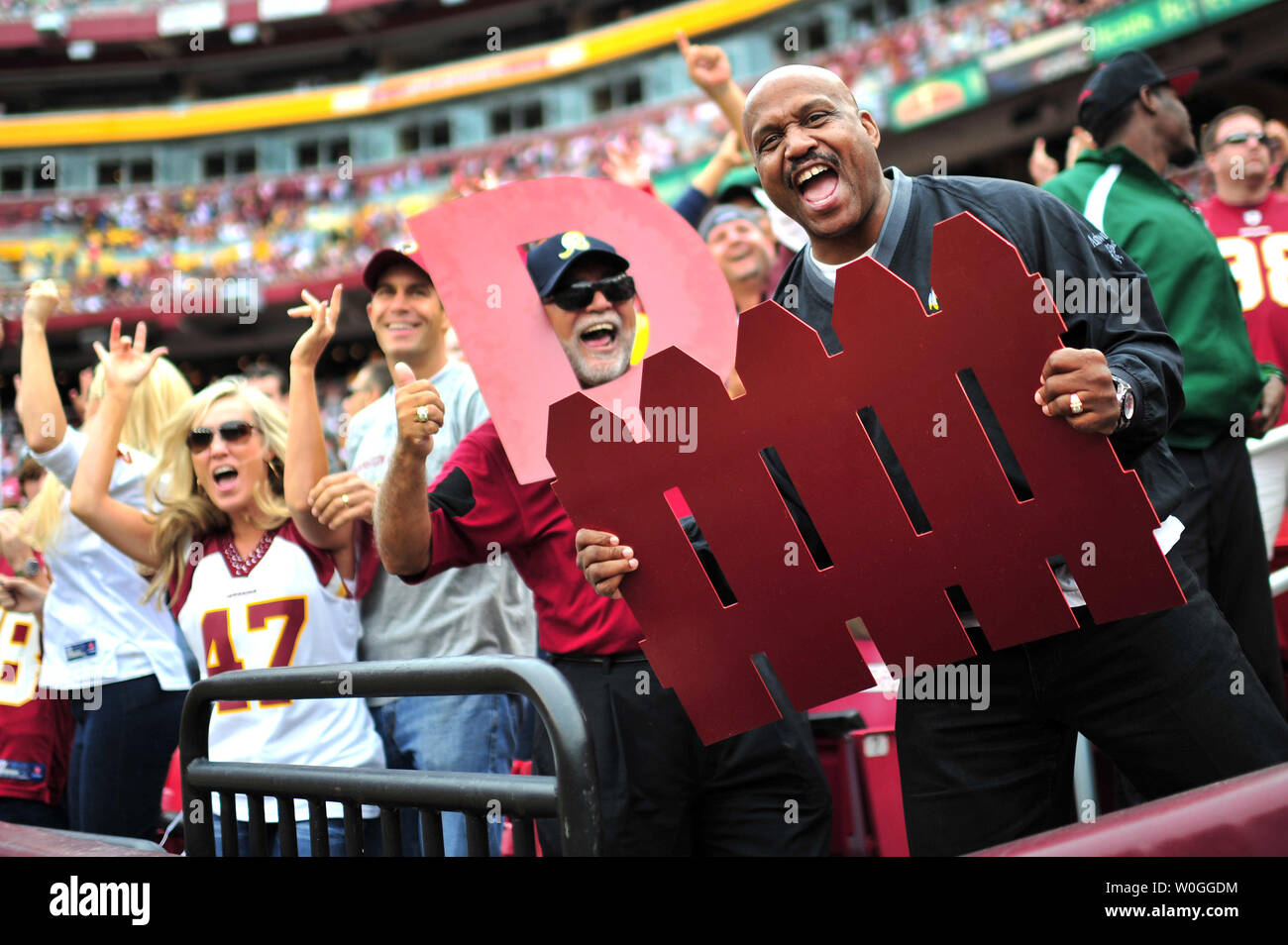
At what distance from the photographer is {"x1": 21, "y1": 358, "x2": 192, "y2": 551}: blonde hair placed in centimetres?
350

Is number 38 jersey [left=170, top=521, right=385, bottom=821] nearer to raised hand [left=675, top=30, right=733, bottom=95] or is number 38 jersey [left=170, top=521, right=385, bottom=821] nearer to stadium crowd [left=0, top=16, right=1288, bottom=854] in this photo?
stadium crowd [left=0, top=16, right=1288, bottom=854]

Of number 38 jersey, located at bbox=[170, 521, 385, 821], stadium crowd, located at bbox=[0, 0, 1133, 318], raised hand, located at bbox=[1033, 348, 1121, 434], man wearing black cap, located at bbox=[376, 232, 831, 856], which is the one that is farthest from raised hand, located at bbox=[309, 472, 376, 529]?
stadium crowd, located at bbox=[0, 0, 1133, 318]

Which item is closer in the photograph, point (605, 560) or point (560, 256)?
point (605, 560)

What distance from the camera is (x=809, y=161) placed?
1892mm

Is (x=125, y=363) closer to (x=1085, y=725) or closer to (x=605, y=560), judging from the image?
(x=605, y=560)

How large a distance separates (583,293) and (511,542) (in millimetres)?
602

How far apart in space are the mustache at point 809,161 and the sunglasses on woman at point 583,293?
0.80 meters

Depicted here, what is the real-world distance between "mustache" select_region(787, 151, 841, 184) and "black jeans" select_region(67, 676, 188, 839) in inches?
101

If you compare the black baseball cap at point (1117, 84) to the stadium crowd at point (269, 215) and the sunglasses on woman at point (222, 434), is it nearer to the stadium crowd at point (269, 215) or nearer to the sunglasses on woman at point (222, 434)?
the sunglasses on woman at point (222, 434)

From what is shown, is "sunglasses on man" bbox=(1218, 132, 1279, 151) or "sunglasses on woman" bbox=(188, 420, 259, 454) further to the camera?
"sunglasses on man" bbox=(1218, 132, 1279, 151)

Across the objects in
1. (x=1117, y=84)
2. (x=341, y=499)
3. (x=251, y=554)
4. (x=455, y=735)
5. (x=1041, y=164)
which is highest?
(x=1041, y=164)

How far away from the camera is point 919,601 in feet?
5.74

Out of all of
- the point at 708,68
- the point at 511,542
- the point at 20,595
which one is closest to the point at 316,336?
the point at 511,542
